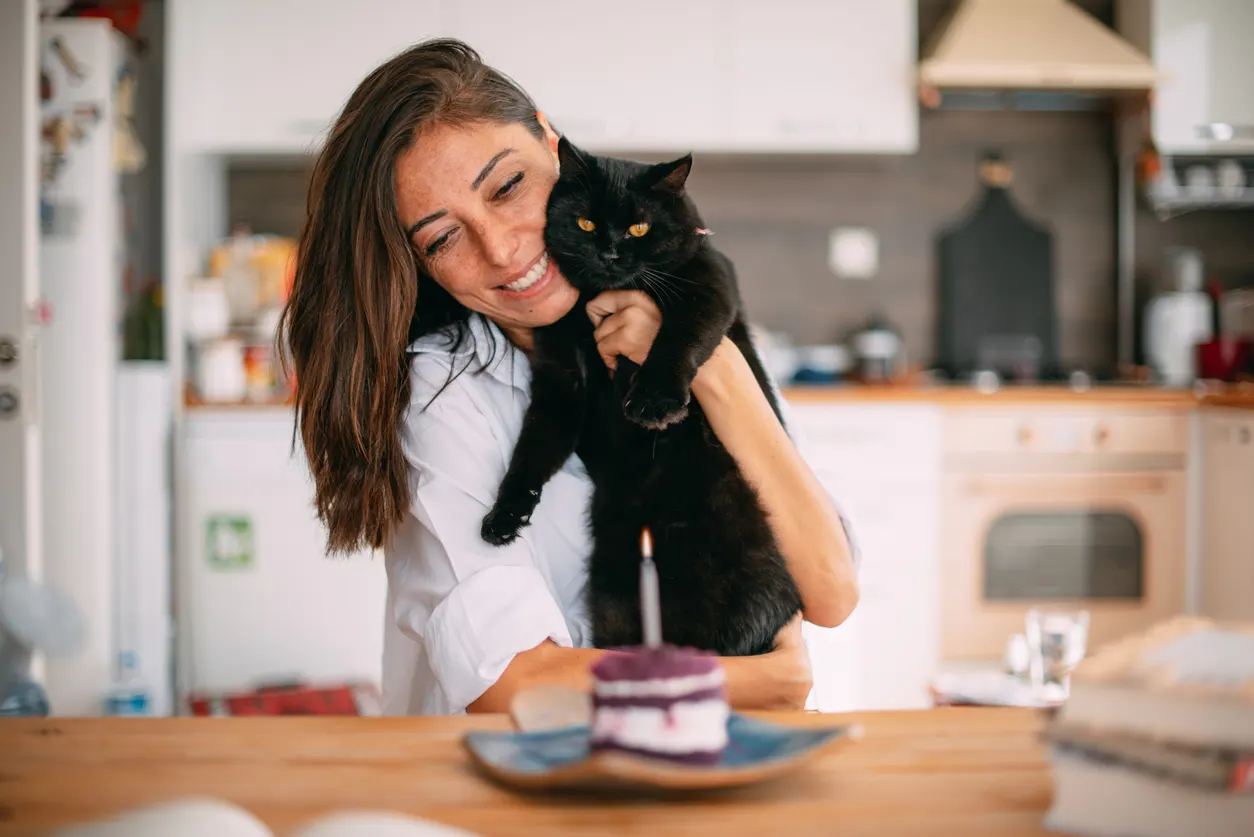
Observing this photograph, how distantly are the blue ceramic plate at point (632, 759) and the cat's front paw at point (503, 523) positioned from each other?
0.42 m

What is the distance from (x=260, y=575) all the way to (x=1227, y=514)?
2.76 m

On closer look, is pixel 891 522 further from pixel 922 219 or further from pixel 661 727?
pixel 661 727

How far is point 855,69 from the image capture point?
133 inches

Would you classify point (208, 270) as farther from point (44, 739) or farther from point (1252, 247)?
point (1252, 247)

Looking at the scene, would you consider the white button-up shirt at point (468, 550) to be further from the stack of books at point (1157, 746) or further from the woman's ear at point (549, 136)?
the stack of books at point (1157, 746)

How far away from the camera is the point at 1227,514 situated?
3105 mm

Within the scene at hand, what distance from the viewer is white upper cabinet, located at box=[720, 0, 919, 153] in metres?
3.37

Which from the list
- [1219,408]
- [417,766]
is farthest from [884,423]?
[417,766]

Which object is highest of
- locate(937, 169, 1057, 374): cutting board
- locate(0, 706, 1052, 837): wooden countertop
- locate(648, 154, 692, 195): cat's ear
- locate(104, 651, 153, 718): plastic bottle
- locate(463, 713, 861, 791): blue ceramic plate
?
locate(937, 169, 1057, 374): cutting board

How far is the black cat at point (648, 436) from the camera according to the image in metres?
1.18

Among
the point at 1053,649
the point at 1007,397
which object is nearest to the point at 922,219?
the point at 1007,397

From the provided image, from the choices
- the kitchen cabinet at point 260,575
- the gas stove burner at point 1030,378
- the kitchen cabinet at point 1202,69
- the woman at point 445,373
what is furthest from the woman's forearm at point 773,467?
the kitchen cabinet at point 1202,69

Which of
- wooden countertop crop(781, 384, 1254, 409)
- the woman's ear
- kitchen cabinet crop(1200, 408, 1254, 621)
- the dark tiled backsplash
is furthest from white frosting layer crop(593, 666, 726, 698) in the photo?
the dark tiled backsplash

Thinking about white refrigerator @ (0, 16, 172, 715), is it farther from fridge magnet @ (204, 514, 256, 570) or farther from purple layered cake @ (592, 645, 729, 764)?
purple layered cake @ (592, 645, 729, 764)
